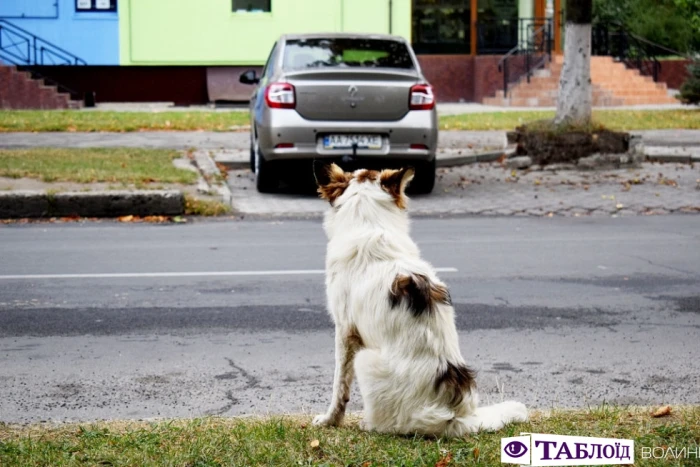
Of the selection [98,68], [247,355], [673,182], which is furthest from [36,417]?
[98,68]

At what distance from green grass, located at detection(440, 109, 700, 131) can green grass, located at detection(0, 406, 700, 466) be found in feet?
54.4

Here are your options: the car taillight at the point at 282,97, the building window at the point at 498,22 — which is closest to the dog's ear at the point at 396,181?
the car taillight at the point at 282,97

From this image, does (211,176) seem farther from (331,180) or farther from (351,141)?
(331,180)

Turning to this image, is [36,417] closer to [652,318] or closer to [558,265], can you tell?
[652,318]

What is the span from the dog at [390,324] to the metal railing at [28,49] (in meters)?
26.3

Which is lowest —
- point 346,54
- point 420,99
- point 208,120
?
point 208,120

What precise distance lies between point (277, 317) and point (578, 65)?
403 inches

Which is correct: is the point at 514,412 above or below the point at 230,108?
below

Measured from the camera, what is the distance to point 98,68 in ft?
98.6

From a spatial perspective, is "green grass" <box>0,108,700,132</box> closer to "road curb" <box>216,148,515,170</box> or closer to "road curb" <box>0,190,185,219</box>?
"road curb" <box>216,148,515,170</box>

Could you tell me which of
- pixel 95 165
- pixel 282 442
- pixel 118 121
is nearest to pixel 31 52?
pixel 118 121

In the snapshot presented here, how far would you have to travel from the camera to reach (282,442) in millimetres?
4246

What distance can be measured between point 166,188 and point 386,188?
8604 millimetres

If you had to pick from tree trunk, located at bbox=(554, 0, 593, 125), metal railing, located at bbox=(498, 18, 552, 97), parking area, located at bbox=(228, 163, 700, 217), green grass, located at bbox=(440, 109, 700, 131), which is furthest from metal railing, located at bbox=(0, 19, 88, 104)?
tree trunk, located at bbox=(554, 0, 593, 125)
